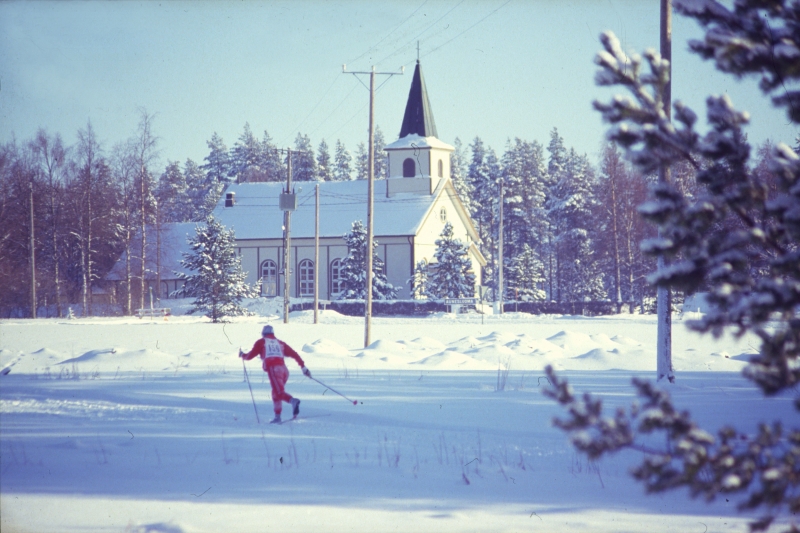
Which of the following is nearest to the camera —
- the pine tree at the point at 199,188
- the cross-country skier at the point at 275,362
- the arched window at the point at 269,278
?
the cross-country skier at the point at 275,362

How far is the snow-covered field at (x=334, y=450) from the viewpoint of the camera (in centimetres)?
648

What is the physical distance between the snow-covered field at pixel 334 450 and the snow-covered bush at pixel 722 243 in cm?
25

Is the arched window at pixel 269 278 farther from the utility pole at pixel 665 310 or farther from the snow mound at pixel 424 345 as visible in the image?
the utility pole at pixel 665 310

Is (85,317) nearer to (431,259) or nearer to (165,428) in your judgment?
(431,259)

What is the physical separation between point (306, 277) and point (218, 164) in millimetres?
34199

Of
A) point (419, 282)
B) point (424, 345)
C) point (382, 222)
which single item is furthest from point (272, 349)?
point (382, 222)

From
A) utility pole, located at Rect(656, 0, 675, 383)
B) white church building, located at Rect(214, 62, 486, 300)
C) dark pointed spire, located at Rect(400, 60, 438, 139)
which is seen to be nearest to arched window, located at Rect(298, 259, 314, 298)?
white church building, located at Rect(214, 62, 486, 300)

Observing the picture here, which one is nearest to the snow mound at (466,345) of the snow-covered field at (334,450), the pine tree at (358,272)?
the snow-covered field at (334,450)

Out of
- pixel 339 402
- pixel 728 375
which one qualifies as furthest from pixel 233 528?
pixel 728 375

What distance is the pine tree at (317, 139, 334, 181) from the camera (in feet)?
283

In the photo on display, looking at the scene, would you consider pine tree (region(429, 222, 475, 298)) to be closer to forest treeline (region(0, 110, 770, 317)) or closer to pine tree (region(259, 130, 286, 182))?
forest treeline (region(0, 110, 770, 317))

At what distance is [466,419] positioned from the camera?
1077 cm

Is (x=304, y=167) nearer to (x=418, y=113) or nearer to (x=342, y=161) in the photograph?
(x=342, y=161)

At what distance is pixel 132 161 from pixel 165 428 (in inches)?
1450
